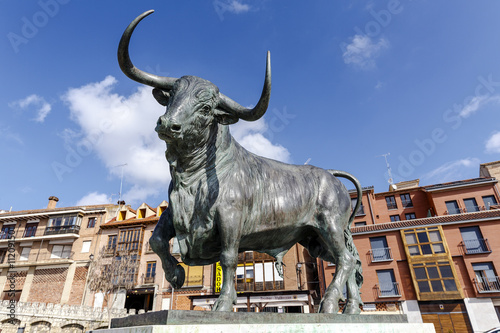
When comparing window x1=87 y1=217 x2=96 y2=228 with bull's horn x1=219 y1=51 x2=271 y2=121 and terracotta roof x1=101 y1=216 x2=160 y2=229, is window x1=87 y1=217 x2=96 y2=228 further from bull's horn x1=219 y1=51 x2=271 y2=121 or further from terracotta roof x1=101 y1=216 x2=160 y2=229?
bull's horn x1=219 y1=51 x2=271 y2=121

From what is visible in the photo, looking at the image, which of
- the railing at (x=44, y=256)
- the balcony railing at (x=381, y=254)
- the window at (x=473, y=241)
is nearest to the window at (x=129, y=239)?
the railing at (x=44, y=256)

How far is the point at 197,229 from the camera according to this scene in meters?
2.57

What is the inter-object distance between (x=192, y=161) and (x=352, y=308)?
203cm

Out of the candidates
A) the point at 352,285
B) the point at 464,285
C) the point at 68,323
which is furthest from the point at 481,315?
the point at 68,323

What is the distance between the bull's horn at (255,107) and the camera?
2404mm

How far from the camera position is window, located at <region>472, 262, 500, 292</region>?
76.9ft

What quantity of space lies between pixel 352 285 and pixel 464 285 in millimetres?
27322

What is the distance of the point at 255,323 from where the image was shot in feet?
6.90

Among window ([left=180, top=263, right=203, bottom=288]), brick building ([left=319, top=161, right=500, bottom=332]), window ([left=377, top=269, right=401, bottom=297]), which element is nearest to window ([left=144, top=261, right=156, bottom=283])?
window ([left=180, top=263, right=203, bottom=288])

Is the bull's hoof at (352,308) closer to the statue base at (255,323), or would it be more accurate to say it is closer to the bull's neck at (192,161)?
the statue base at (255,323)

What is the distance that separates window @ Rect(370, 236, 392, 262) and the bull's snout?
92.9ft

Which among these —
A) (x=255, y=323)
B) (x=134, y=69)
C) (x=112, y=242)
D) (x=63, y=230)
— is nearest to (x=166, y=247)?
(x=255, y=323)

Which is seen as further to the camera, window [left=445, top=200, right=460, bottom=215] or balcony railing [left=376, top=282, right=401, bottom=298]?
window [left=445, top=200, right=460, bottom=215]

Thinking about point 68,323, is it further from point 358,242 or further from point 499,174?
point 499,174
